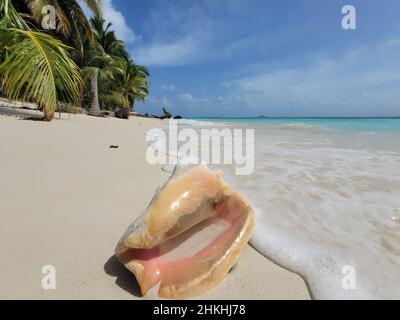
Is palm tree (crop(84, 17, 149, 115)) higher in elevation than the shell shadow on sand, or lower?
higher

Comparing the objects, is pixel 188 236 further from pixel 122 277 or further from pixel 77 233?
pixel 77 233

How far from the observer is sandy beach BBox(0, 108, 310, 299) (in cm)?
117

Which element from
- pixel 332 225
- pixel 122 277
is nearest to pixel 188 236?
pixel 122 277

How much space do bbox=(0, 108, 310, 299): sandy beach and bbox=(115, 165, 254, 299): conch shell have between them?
95 mm

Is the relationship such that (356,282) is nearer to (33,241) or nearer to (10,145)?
(33,241)

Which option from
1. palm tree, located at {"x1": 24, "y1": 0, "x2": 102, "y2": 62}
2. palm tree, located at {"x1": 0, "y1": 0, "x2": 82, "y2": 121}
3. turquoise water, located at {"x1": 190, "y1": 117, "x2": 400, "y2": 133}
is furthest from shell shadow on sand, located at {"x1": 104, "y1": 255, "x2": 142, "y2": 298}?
turquoise water, located at {"x1": 190, "y1": 117, "x2": 400, "y2": 133}

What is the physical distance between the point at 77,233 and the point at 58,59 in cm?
341

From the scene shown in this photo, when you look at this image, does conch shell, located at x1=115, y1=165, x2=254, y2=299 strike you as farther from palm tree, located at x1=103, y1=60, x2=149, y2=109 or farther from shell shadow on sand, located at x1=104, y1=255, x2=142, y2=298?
palm tree, located at x1=103, y1=60, x2=149, y2=109

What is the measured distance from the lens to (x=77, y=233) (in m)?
1.59

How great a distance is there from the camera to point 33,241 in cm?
147

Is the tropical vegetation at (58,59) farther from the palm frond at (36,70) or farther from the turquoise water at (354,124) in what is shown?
the turquoise water at (354,124)

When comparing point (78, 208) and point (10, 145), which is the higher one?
point (10, 145)
